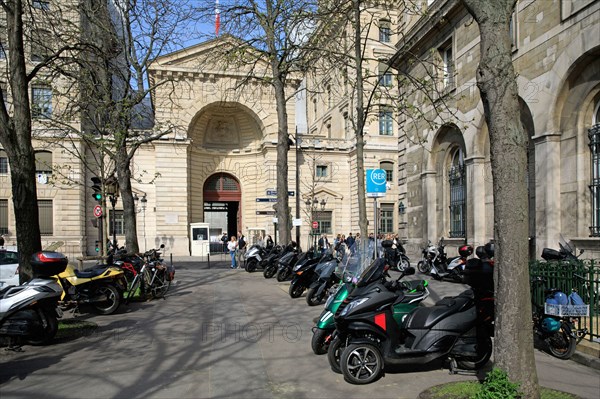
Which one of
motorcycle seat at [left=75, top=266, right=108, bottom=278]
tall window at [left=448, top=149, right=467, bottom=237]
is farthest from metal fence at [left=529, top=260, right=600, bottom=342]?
tall window at [left=448, top=149, right=467, bottom=237]

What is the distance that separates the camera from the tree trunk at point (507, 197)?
422 centimetres

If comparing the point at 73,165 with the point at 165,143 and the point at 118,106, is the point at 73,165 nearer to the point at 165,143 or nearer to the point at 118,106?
the point at 165,143

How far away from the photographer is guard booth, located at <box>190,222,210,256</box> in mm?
34156

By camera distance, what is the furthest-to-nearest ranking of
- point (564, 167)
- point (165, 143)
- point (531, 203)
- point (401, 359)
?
1. point (165, 143)
2. point (531, 203)
3. point (564, 167)
4. point (401, 359)

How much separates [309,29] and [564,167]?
793cm

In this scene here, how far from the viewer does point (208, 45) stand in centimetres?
3775

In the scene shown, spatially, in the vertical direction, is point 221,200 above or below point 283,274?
above

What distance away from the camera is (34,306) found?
678 centimetres

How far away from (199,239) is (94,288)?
2530 centimetres

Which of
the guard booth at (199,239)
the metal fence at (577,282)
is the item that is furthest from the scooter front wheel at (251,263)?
the guard booth at (199,239)

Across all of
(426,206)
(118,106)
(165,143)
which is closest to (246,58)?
(118,106)

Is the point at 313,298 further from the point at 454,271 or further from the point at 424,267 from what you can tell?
the point at 424,267

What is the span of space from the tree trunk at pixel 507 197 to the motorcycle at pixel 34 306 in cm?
596

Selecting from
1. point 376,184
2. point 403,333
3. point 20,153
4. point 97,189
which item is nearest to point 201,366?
point 403,333
